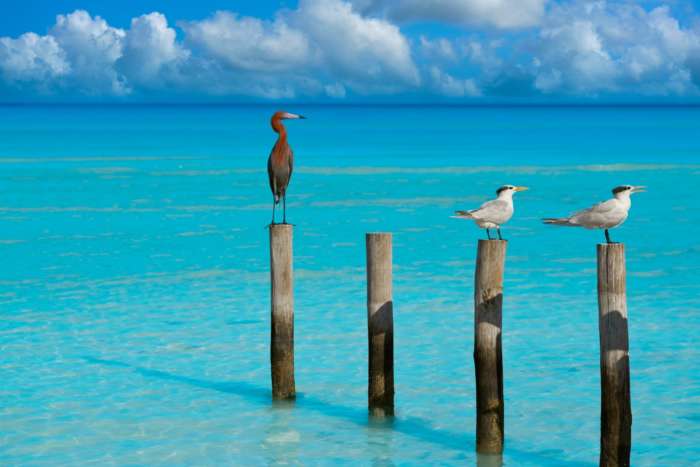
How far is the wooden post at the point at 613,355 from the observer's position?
7.58 m

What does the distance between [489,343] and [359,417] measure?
2.42 metres

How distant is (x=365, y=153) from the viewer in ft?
190

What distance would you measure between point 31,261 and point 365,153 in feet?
125

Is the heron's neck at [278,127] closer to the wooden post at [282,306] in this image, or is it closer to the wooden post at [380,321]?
the wooden post at [282,306]

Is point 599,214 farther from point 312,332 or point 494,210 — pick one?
point 312,332

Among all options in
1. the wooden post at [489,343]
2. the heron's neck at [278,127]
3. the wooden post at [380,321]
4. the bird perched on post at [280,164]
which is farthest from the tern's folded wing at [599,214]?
the bird perched on post at [280,164]

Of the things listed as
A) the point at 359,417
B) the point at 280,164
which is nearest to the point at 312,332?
the point at 280,164

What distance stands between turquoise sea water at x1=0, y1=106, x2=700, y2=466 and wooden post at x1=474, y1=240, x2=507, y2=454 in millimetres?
517

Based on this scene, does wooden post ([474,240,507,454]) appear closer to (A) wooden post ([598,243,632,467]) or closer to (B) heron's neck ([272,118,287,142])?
(A) wooden post ([598,243,632,467])

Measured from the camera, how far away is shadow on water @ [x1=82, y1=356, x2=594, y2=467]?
9539mm

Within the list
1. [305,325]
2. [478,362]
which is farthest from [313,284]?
[478,362]

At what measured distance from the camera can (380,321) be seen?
9.58 m

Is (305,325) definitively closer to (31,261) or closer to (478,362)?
(478,362)

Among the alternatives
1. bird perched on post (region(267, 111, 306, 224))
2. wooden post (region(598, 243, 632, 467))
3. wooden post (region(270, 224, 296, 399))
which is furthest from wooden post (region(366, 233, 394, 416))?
bird perched on post (region(267, 111, 306, 224))
